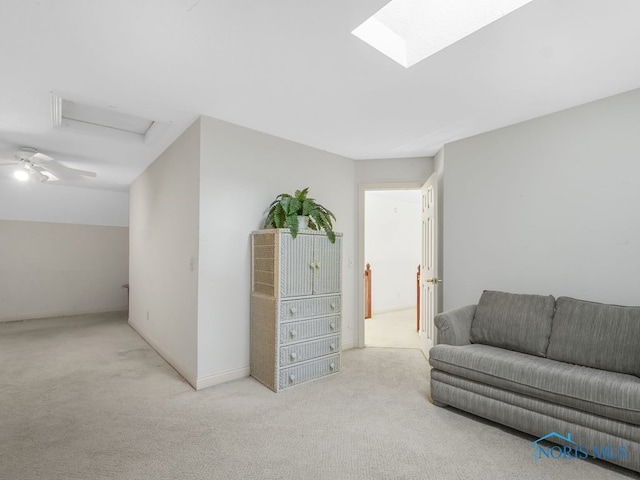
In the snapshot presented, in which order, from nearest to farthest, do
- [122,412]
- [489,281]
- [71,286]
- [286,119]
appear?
[122,412] < [286,119] < [489,281] < [71,286]

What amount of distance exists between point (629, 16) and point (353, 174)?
9.44 ft

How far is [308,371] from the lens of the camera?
3090mm

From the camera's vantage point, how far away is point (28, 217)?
19.5ft

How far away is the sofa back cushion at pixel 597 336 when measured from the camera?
211cm

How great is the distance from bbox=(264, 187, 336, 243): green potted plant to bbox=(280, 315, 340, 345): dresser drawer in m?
0.77

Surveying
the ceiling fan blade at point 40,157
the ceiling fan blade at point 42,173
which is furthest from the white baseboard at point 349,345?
the ceiling fan blade at point 42,173

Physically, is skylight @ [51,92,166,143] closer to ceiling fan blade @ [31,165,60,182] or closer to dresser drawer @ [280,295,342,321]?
ceiling fan blade @ [31,165,60,182]

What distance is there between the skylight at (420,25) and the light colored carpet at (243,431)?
240cm

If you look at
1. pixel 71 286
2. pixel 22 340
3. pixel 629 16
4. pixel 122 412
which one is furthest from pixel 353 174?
pixel 71 286

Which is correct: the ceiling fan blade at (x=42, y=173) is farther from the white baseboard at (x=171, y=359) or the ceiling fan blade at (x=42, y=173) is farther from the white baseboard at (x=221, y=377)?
the white baseboard at (x=221, y=377)

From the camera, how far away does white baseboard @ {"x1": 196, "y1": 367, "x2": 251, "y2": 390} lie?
9.60 ft

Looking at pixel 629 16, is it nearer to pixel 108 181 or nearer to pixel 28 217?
pixel 108 181

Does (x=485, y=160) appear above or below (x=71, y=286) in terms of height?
above

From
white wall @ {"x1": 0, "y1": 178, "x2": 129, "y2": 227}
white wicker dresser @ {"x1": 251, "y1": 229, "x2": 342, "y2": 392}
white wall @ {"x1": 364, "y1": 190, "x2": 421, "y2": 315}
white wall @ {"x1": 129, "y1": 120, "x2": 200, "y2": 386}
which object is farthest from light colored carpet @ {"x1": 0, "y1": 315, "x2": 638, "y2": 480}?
white wall @ {"x1": 0, "y1": 178, "x2": 129, "y2": 227}
